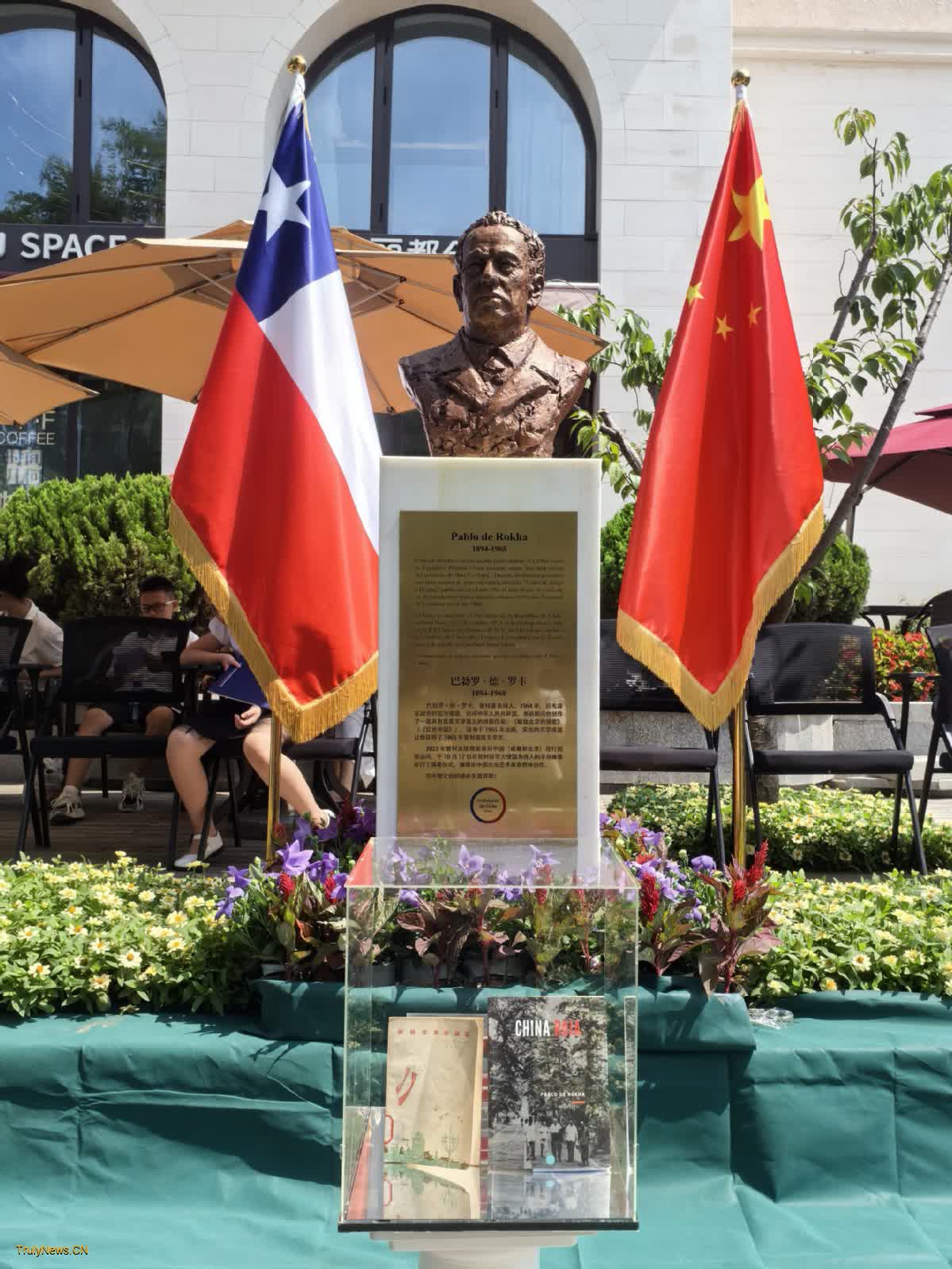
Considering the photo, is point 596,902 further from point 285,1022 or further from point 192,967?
point 192,967

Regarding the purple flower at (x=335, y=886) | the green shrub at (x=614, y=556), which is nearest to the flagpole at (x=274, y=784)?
the purple flower at (x=335, y=886)

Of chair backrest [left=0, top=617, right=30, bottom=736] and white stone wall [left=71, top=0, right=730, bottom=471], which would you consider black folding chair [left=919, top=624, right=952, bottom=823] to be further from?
white stone wall [left=71, top=0, right=730, bottom=471]

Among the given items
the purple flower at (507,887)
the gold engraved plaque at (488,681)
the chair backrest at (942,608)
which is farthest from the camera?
the chair backrest at (942,608)

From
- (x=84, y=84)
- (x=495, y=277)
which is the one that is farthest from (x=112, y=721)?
(x=84, y=84)

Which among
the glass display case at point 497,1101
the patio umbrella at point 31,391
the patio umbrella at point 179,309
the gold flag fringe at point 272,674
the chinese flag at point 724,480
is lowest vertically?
the glass display case at point 497,1101

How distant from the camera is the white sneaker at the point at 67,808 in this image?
7.02 m

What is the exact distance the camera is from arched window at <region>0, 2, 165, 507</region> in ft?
42.4

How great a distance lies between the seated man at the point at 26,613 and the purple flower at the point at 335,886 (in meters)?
4.61

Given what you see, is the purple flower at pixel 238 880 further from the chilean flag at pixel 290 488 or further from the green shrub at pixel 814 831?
the green shrub at pixel 814 831

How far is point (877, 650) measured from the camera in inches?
396

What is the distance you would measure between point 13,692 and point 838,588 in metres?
6.62

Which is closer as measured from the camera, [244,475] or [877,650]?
[244,475]

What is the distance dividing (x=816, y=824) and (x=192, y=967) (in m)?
3.77

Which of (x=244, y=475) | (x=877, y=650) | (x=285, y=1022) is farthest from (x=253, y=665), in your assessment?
(x=877, y=650)
